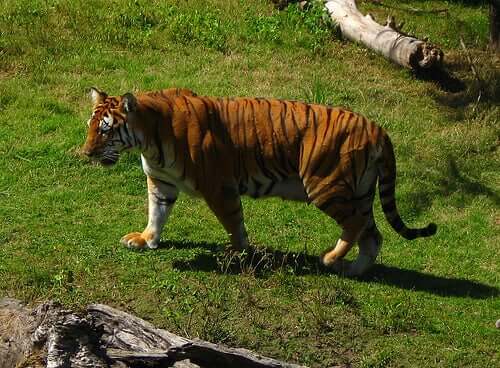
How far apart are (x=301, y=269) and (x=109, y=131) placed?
1692 mm

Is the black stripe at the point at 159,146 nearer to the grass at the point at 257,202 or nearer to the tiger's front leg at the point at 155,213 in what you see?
the tiger's front leg at the point at 155,213

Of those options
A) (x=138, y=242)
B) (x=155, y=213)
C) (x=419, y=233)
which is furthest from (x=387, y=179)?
(x=138, y=242)

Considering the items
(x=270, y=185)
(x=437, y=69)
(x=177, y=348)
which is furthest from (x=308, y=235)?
(x=437, y=69)

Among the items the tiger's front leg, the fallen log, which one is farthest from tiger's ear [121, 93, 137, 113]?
the fallen log

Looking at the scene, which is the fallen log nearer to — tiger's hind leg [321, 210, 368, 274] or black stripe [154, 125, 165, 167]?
black stripe [154, 125, 165, 167]

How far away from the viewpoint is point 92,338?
555cm

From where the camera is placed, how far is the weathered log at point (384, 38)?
11797 millimetres

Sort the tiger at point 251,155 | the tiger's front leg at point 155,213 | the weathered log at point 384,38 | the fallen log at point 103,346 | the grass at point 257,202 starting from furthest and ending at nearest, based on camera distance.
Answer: the weathered log at point 384,38
the tiger's front leg at point 155,213
the tiger at point 251,155
the grass at point 257,202
the fallen log at point 103,346

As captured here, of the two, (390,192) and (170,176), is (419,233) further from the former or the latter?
(170,176)

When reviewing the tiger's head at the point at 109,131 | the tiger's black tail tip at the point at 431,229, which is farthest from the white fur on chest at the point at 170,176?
the tiger's black tail tip at the point at 431,229

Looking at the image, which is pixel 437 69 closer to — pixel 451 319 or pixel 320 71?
pixel 320 71

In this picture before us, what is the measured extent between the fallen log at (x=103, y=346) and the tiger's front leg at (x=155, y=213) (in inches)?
84.7

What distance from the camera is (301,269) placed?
26.0ft

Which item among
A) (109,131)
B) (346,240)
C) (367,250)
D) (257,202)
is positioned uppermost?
(109,131)
